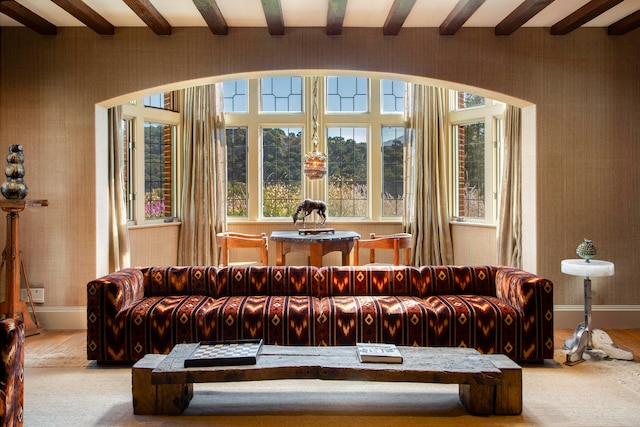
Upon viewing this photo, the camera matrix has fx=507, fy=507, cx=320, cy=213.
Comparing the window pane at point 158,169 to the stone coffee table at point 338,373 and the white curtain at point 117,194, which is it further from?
the stone coffee table at point 338,373

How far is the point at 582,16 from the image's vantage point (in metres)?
4.21

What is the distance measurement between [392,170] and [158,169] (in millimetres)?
3171

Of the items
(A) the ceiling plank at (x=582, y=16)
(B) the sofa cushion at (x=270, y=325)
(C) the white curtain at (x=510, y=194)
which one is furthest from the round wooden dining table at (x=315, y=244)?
(A) the ceiling plank at (x=582, y=16)

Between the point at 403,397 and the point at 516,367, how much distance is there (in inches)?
26.5

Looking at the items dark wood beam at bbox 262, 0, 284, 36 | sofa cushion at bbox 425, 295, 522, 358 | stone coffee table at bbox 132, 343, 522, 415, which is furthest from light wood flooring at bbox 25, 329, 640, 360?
dark wood beam at bbox 262, 0, 284, 36

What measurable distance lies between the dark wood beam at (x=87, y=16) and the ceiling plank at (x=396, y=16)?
246cm

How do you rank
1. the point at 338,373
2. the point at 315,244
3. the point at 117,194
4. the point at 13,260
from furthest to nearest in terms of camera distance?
the point at 117,194, the point at 315,244, the point at 13,260, the point at 338,373

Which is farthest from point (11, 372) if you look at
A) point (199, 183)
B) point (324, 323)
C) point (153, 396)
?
point (199, 183)

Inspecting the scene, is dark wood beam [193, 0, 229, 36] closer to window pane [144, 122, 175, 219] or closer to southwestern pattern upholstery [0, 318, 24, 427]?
window pane [144, 122, 175, 219]

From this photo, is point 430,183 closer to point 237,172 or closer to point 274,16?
point 237,172

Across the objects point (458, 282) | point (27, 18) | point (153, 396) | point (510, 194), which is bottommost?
point (153, 396)

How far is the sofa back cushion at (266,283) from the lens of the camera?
4035 mm

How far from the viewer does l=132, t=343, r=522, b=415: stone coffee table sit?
2.55 meters

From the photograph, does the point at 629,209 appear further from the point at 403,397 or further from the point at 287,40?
the point at 287,40
